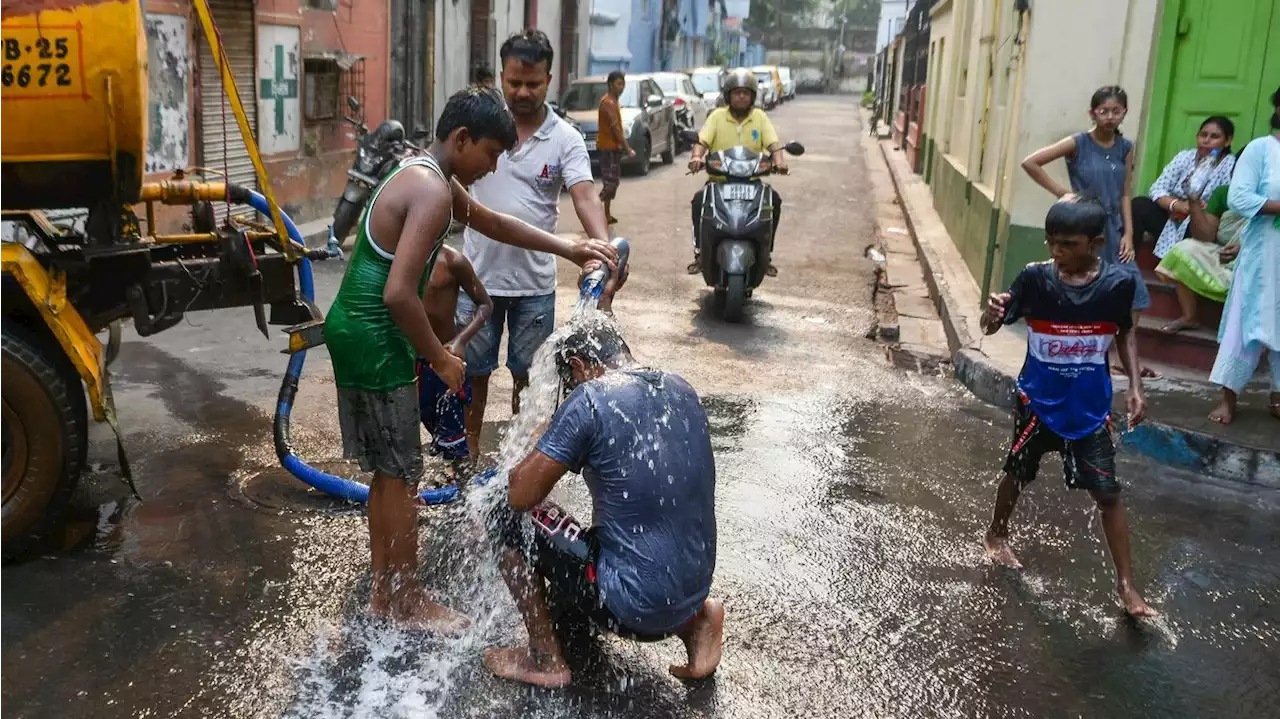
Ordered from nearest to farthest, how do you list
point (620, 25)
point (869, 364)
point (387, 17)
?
point (869, 364)
point (387, 17)
point (620, 25)

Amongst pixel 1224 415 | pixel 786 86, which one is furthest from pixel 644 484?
pixel 786 86

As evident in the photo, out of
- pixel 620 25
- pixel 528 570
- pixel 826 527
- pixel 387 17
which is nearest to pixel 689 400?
pixel 528 570

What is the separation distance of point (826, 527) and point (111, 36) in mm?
3214

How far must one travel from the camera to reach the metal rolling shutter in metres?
10.4

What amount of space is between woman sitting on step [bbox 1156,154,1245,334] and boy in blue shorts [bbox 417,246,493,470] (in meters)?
4.62

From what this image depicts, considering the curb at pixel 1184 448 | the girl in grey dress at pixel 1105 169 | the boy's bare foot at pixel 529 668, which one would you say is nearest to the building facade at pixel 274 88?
the curb at pixel 1184 448

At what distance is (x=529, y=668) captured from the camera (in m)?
3.33

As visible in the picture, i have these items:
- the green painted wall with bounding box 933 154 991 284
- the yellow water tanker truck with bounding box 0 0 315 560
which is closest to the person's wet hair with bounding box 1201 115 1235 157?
the green painted wall with bounding box 933 154 991 284

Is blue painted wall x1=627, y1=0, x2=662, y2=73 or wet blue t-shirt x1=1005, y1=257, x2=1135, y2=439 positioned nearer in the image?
wet blue t-shirt x1=1005, y1=257, x2=1135, y2=439

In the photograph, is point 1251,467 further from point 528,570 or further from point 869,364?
point 528,570

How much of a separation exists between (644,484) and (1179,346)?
5202 millimetres

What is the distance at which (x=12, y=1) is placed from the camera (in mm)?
3752

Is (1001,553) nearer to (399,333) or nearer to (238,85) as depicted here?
(399,333)

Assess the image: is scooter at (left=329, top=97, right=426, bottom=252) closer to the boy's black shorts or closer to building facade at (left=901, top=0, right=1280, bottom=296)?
building facade at (left=901, top=0, right=1280, bottom=296)
